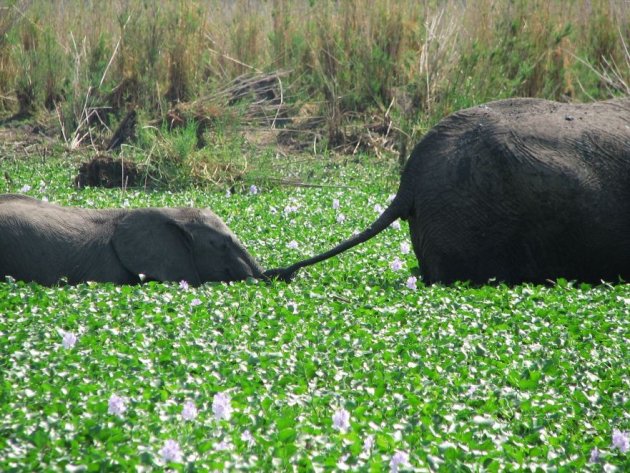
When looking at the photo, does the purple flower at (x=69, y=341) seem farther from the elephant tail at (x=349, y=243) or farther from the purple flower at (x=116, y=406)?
the elephant tail at (x=349, y=243)

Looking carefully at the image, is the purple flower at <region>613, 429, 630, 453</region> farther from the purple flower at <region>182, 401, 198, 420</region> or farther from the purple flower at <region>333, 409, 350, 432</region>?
the purple flower at <region>182, 401, 198, 420</region>

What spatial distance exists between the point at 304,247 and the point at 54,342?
3926 mm

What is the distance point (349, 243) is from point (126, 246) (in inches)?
66.2

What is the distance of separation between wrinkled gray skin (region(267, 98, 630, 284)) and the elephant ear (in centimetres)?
72

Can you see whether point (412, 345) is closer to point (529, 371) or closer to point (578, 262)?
point (529, 371)

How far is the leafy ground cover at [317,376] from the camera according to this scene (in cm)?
439

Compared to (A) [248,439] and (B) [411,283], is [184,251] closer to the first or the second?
(B) [411,283]

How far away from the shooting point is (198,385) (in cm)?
515

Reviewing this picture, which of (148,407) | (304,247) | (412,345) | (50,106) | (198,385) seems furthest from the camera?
(50,106)

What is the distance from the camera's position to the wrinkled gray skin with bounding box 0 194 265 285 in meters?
8.05

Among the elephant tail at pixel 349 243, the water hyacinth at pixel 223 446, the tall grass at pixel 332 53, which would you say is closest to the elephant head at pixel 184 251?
the elephant tail at pixel 349 243

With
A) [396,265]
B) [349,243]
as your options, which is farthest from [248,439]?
[396,265]

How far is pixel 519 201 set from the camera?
783 cm

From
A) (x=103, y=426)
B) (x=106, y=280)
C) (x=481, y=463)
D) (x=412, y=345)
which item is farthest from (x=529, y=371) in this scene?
(x=106, y=280)
